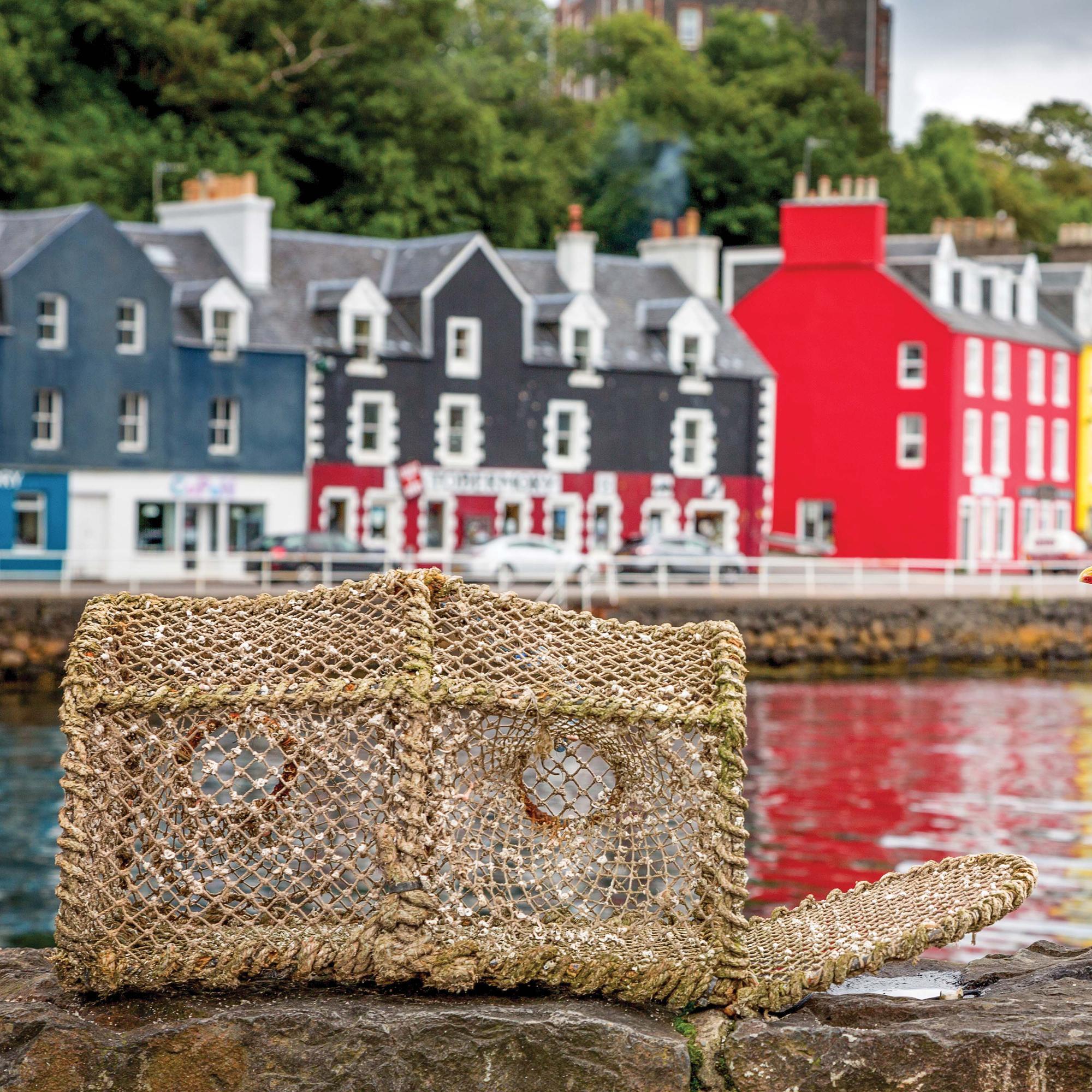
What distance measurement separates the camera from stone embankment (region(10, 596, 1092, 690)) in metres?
38.2

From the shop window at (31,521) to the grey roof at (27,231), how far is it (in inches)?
182

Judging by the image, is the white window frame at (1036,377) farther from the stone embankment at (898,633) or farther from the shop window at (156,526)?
the shop window at (156,526)

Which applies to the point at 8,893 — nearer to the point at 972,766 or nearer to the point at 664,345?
the point at 972,766

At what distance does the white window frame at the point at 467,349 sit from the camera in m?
46.7

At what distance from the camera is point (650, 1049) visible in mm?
4797

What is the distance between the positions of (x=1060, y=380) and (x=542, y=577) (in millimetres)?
27709

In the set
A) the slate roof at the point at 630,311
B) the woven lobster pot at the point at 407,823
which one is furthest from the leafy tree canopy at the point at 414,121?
the woven lobster pot at the point at 407,823

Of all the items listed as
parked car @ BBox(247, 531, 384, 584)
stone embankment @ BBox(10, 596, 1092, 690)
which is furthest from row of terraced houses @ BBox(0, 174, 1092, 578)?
stone embankment @ BBox(10, 596, 1092, 690)

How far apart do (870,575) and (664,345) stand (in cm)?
928

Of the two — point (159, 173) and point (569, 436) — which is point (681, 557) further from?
point (159, 173)

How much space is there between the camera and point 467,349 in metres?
47.0

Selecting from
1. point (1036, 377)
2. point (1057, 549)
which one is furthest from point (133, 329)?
point (1036, 377)

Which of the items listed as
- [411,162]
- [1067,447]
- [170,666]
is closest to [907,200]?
[1067,447]

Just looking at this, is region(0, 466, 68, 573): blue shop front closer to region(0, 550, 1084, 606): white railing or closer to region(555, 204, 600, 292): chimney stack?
region(0, 550, 1084, 606): white railing
